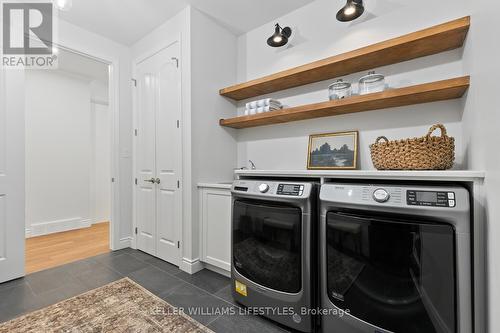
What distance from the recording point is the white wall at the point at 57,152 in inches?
137

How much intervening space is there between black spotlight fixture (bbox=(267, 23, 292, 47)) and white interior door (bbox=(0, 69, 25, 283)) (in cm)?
245

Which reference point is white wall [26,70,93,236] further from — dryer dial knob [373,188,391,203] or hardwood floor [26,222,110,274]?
dryer dial knob [373,188,391,203]

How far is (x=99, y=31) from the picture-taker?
8.91 feet

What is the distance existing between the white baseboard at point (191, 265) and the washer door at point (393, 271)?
4.59 ft

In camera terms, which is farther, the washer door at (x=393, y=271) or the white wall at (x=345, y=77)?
the white wall at (x=345, y=77)

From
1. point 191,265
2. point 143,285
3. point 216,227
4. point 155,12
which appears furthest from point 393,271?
point 155,12

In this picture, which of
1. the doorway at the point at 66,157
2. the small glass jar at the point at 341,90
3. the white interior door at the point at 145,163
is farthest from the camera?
the doorway at the point at 66,157

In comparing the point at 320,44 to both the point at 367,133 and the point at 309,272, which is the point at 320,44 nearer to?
the point at 367,133

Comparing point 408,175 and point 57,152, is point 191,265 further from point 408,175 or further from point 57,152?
point 57,152

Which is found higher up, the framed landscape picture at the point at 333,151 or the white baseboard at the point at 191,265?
the framed landscape picture at the point at 333,151

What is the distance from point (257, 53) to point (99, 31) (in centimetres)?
190

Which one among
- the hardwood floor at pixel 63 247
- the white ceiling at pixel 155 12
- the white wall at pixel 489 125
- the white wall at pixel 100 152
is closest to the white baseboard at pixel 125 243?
the hardwood floor at pixel 63 247

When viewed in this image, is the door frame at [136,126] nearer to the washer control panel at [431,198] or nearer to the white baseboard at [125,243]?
the white baseboard at [125,243]

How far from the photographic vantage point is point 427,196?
3.47ft
